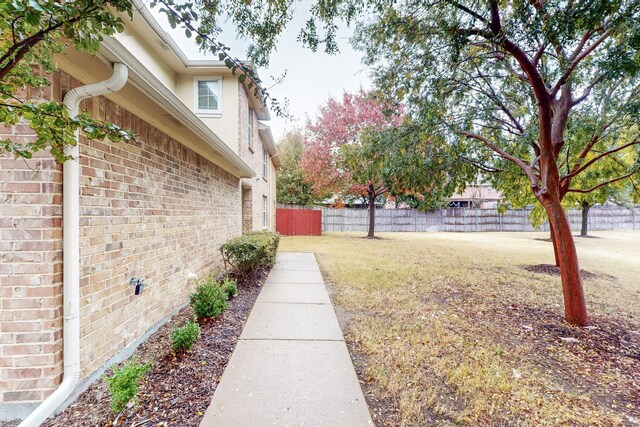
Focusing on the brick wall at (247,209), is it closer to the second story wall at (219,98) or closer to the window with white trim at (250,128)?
the window with white trim at (250,128)

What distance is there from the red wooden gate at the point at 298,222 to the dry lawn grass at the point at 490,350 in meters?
11.3

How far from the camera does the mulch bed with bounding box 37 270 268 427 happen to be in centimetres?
191

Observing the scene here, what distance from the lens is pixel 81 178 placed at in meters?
2.25

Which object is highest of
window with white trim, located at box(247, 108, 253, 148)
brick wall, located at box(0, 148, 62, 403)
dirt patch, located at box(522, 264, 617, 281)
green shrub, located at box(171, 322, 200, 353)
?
window with white trim, located at box(247, 108, 253, 148)

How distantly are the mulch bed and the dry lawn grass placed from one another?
4.45 ft

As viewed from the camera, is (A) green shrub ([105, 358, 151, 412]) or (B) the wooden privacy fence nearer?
(A) green shrub ([105, 358, 151, 412])

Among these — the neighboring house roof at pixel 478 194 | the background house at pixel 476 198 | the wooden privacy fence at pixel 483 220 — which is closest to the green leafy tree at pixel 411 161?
the wooden privacy fence at pixel 483 220

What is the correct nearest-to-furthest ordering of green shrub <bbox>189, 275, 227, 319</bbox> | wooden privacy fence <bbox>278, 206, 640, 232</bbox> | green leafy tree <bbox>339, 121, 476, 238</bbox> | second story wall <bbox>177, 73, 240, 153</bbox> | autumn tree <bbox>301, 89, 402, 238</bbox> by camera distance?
green shrub <bbox>189, 275, 227, 319</bbox> → green leafy tree <bbox>339, 121, 476, 238</bbox> → second story wall <bbox>177, 73, 240, 153</bbox> → autumn tree <bbox>301, 89, 402, 238</bbox> → wooden privacy fence <bbox>278, 206, 640, 232</bbox>

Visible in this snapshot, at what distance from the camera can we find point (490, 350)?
3.15 m

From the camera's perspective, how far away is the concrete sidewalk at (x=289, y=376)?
1.98 m

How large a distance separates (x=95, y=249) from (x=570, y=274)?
5650 millimetres

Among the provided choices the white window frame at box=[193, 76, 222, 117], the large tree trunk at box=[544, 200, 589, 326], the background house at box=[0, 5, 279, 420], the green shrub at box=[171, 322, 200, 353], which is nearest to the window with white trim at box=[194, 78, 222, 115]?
the white window frame at box=[193, 76, 222, 117]

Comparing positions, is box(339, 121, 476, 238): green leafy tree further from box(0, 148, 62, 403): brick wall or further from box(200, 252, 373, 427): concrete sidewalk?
box(0, 148, 62, 403): brick wall

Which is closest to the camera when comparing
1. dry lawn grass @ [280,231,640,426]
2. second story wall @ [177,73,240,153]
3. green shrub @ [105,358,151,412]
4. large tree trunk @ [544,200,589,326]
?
green shrub @ [105,358,151,412]
